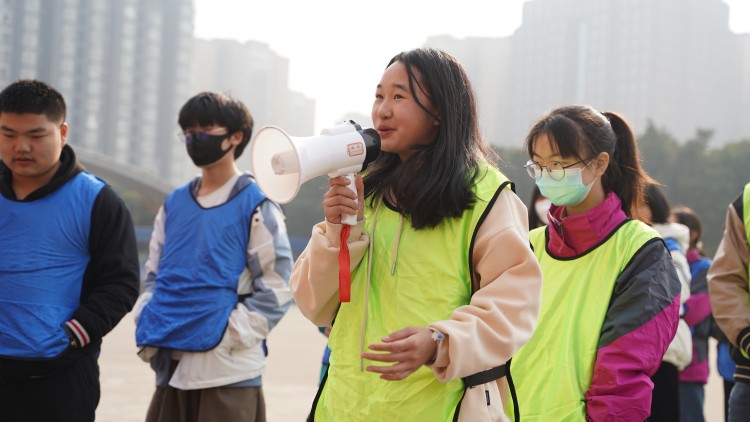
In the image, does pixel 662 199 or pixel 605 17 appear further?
pixel 605 17

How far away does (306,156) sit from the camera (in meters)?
2.05

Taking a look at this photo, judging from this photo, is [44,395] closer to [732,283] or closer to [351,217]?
[351,217]

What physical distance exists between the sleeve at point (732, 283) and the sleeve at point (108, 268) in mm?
2415

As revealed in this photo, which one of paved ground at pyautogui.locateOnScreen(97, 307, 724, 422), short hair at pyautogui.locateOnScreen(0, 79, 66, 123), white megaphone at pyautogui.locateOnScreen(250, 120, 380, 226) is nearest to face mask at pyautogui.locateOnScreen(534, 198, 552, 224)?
short hair at pyautogui.locateOnScreen(0, 79, 66, 123)

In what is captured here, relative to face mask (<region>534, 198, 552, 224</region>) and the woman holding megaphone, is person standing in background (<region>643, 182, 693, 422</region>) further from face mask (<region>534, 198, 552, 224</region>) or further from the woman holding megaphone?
the woman holding megaphone

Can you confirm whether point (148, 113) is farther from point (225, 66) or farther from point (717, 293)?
point (717, 293)

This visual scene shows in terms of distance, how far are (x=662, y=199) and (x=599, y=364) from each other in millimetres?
2362

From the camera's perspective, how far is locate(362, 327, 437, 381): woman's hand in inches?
75.5

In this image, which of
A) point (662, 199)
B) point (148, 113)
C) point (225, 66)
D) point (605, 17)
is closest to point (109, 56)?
point (148, 113)

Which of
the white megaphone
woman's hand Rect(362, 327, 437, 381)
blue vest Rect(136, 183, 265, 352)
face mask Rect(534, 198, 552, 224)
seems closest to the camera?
woman's hand Rect(362, 327, 437, 381)

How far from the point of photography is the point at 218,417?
13.0ft

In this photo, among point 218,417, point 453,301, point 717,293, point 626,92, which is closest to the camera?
point 453,301

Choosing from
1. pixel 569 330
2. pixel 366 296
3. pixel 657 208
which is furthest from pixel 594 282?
pixel 657 208

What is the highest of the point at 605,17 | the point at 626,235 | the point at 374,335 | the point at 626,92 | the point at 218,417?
the point at 605,17
